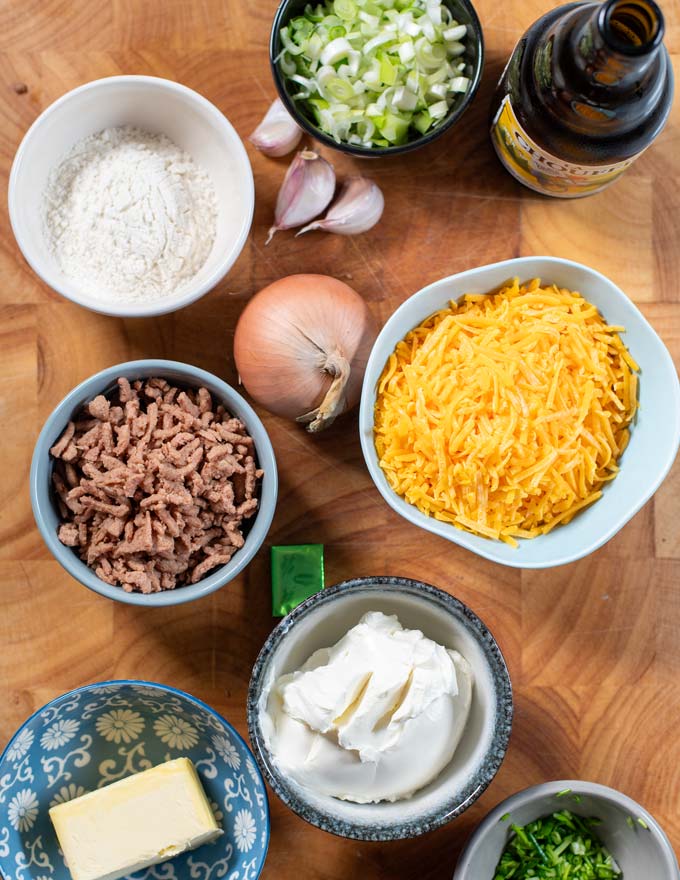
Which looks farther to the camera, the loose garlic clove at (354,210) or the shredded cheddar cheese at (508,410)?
the loose garlic clove at (354,210)

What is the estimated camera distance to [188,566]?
1.19 metres

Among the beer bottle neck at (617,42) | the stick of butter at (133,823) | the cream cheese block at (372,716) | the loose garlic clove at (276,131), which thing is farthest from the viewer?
the loose garlic clove at (276,131)

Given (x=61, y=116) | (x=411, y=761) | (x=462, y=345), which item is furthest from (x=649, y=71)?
(x=411, y=761)

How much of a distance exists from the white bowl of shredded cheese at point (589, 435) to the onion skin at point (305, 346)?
0.15 ft

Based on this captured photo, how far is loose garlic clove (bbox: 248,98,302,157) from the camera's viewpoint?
1.30 metres

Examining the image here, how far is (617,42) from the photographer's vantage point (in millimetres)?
985

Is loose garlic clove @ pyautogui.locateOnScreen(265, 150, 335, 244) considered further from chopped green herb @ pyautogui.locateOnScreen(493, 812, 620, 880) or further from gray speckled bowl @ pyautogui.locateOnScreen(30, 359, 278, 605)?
chopped green herb @ pyautogui.locateOnScreen(493, 812, 620, 880)

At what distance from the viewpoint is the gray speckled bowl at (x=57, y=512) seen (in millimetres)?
1149

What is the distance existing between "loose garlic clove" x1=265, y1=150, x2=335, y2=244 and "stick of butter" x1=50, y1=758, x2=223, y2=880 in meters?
0.78

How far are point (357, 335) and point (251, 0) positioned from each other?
530mm

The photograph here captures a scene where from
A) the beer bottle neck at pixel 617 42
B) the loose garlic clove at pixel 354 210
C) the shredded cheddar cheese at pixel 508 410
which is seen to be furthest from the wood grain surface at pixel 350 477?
the beer bottle neck at pixel 617 42

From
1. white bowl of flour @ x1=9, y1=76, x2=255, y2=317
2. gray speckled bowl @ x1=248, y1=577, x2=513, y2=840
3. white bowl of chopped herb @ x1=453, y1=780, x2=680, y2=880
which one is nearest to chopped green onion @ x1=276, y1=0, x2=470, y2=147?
white bowl of flour @ x1=9, y1=76, x2=255, y2=317

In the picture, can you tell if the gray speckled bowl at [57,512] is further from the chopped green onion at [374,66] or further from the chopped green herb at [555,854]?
the chopped green herb at [555,854]

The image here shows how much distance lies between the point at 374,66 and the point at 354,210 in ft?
0.64
